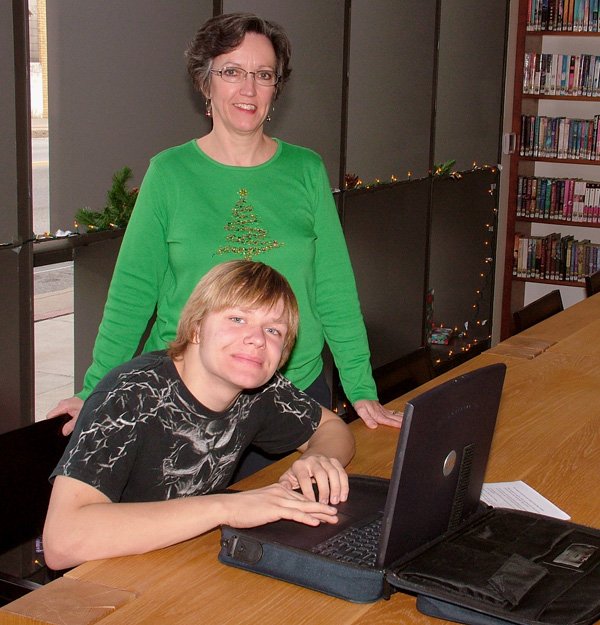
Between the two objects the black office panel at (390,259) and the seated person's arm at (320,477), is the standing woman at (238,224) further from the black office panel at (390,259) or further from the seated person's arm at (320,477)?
the black office panel at (390,259)

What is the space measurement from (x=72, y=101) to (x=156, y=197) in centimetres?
135

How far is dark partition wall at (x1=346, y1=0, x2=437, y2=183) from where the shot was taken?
5.14 metres

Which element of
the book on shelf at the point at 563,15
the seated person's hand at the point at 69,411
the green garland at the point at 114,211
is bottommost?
the seated person's hand at the point at 69,411

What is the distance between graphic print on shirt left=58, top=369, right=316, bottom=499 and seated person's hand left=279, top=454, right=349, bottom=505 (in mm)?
166

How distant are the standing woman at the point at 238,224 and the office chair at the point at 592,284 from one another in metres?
2.22

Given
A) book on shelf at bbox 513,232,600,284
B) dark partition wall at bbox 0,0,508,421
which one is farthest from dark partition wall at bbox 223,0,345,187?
→ book on shelf at bbox 513,232,600,284

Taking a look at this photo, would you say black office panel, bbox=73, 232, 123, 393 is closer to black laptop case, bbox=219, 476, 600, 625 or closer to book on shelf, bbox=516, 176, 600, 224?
black laptop case, bbox=219, 476, 600, 625

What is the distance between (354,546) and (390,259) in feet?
12.9

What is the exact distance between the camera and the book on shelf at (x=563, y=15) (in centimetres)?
634

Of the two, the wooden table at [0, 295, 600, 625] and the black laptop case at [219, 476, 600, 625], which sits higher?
the black laptop case at [219, 476, 600, 625]

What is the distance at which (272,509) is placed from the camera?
167 cm

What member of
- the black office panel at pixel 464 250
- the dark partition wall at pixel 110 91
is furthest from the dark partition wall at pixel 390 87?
the dark partition wall at pixel 110 91

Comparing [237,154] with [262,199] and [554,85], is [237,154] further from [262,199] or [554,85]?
[554,85]

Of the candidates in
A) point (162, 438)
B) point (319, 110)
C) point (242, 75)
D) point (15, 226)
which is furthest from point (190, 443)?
point (319, 110)
